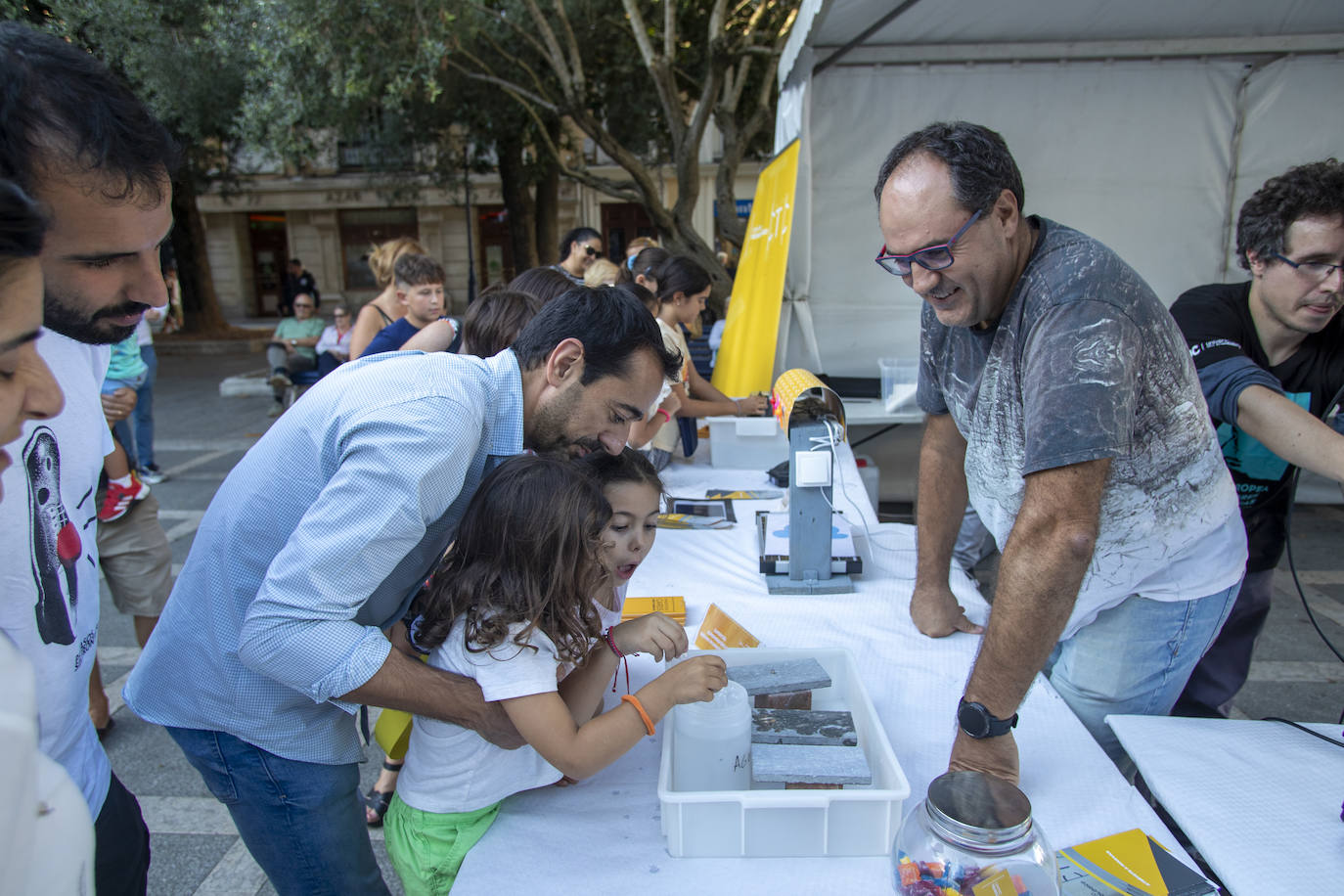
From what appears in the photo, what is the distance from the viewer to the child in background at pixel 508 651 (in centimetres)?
114

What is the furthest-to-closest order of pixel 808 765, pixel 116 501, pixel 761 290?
1. pixel 761 290
2. pixel 116 501
3. pixel 808 765

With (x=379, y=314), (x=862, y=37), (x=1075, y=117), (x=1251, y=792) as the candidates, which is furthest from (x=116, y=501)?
(x=1075, y=117)

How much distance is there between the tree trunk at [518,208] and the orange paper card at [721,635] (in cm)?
1139

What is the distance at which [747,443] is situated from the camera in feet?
11.0

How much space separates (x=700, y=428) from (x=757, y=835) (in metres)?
3.02

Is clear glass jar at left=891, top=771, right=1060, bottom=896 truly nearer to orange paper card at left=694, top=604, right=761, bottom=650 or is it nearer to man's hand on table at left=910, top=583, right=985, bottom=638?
orange paper card at left=694, top=604, right=761, bottom=650

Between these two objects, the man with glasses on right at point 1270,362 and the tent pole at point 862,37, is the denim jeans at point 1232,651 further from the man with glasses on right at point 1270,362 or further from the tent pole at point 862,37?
the tent pole at point 862,37

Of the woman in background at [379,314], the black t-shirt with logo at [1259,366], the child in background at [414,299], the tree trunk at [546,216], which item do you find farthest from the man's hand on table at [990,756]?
the tree trunk at [546,216]

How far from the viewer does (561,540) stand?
121 centimetres

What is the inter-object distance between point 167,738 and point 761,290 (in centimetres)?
378

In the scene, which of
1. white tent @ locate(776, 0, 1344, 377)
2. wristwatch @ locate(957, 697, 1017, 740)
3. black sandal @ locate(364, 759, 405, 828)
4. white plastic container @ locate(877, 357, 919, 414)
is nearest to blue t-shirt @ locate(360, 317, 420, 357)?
black sandal @ locate(364, 759, 405, 828)

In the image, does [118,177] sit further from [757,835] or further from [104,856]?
[757,835]

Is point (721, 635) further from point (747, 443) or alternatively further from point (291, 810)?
point (747, 443)

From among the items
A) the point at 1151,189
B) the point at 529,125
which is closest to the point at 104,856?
the point at 1151,189
